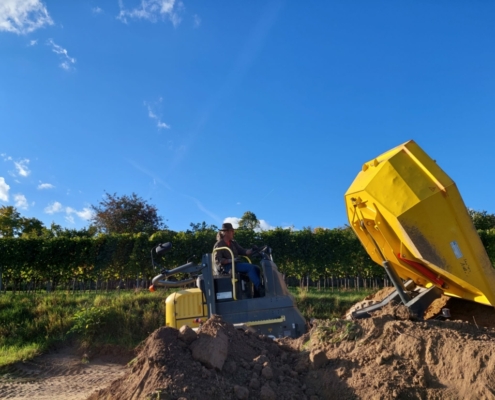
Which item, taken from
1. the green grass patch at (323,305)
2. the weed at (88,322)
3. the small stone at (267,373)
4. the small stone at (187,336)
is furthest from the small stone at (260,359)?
the green grass patch at (323,305)

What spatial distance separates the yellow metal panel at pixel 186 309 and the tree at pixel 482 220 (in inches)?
956

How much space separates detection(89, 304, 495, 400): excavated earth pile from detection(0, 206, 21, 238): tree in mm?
41534

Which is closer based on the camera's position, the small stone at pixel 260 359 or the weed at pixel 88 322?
the small stone at pixel 260 359

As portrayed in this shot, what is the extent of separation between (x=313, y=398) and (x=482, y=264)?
3.26m

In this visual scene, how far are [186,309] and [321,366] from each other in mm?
2960

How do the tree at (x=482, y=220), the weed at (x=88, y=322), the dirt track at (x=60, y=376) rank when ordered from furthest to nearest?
the tree at (x=482, y=220)
the weed at (x=88, y=322)
the dirt track at (x=60, y=376)

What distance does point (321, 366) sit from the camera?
4438mm

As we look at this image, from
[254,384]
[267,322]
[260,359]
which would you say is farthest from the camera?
[267,322]

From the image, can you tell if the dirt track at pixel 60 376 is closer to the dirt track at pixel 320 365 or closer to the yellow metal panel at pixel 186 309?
the yellow metal panel at pixel 186 309

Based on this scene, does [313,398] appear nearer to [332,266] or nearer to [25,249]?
[332,266]

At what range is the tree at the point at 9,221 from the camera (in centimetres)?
4116

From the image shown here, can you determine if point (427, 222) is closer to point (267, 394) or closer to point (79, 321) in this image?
point (267, 394)

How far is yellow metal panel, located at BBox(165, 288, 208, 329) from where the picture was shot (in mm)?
6840

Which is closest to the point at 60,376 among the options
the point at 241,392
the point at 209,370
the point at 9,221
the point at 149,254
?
the point at 209,370
